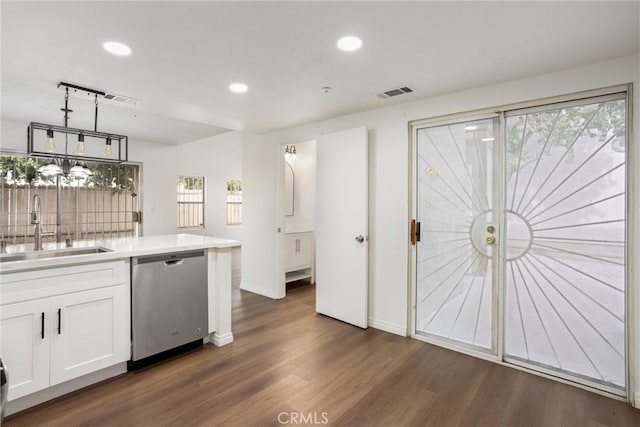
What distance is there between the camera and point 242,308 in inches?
160

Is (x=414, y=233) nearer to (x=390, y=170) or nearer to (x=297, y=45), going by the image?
(x=390, y=170)

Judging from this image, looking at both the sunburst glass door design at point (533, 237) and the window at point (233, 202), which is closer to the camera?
the sunburst glass door design at point (533, 237)

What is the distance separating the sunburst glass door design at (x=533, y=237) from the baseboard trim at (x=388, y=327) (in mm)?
150

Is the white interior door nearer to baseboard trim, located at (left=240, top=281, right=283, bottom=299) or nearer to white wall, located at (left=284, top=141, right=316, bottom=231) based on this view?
baseboard trim, located at (left=240, top=281, right=283, bottom=299)

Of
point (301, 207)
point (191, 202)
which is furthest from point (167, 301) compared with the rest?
point (191, 202)

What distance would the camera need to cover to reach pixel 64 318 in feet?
7.13

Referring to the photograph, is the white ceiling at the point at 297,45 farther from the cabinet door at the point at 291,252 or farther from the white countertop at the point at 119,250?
the cabinet door at the point at 291,252

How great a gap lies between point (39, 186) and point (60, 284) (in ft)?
12.3

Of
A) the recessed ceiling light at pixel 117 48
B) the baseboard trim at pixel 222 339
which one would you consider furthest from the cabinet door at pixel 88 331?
the recessed ceiling light at pixel 117 48

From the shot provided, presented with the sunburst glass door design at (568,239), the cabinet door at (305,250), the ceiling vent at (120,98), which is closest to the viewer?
the sunburst glass door design at (568,239)

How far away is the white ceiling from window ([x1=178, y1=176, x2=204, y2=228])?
5714mm

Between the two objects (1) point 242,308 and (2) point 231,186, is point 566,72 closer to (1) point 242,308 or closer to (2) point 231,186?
(1) point 242,308

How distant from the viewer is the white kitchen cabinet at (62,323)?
197cm

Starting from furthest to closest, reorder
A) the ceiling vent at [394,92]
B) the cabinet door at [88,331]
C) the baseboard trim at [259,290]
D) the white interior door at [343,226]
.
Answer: the baseboard trim at [259,290], the white interior door at [343,226], the ceiling vent at [394,92], the cabinet door at [88,331]
